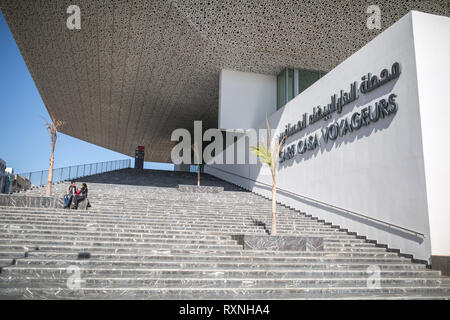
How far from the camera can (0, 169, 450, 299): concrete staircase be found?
5.57 metres

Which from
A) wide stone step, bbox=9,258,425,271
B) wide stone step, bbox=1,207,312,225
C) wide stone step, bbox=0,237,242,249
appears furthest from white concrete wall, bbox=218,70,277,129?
wide stone step, bbox=9,258,425,271

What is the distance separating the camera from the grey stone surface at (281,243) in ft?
25.6

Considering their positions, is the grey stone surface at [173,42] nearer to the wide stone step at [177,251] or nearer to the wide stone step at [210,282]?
the wide stone step at [177,251]

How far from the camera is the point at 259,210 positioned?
42.3ft

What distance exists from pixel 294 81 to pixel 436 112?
33.4 ft

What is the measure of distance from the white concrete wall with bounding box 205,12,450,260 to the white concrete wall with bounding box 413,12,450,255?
0.9 inches

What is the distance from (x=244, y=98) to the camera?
18703 millimetres

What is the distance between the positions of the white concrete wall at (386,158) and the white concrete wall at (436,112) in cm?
2

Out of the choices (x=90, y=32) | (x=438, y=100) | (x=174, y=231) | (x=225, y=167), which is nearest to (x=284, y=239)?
(x=174, y=231)

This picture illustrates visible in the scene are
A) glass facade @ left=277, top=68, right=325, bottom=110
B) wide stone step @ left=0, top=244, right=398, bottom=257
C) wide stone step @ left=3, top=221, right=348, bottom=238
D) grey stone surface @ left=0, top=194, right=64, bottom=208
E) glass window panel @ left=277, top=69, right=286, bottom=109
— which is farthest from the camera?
glass window panel @ left=277, top=69, right=286, bottom=109

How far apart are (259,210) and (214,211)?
1.87 meters

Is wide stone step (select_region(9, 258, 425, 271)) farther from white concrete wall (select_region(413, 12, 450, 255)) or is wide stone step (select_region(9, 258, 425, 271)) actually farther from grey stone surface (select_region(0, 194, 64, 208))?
grey stone surface (select_region(0, 194, 64, 208))

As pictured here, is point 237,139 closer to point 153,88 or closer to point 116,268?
point 153,88

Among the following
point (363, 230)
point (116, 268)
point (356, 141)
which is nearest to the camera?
point (116, 268)
